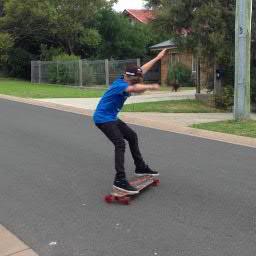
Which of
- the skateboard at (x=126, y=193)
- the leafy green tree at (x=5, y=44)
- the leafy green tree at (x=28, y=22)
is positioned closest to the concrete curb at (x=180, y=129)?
the skateboard at (x=126, y=193)

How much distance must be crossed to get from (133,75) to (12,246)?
2352 mm

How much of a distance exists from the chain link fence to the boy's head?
2343 cm

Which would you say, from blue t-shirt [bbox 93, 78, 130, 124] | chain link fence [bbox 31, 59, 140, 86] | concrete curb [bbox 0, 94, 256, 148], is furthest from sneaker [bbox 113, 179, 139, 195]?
chain link fence [bbox 31, 59, 140, 86]

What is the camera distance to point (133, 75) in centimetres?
639

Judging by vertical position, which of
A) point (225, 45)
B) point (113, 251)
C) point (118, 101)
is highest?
point (225, 45)

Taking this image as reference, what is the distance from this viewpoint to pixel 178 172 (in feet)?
26.5

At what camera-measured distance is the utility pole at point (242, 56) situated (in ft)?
45.9

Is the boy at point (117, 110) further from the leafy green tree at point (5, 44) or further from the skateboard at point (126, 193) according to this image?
the leafy green tree at point (5, 44)

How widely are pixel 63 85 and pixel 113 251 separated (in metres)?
29.7

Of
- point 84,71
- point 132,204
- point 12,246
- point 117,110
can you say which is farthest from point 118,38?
point 12,246

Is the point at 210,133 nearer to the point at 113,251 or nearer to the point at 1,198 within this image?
the point at 1,198

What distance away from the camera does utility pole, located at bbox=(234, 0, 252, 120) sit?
14.0m

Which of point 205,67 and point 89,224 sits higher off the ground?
point 205,67

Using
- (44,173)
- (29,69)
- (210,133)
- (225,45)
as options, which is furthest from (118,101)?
Answer: (29,69)
